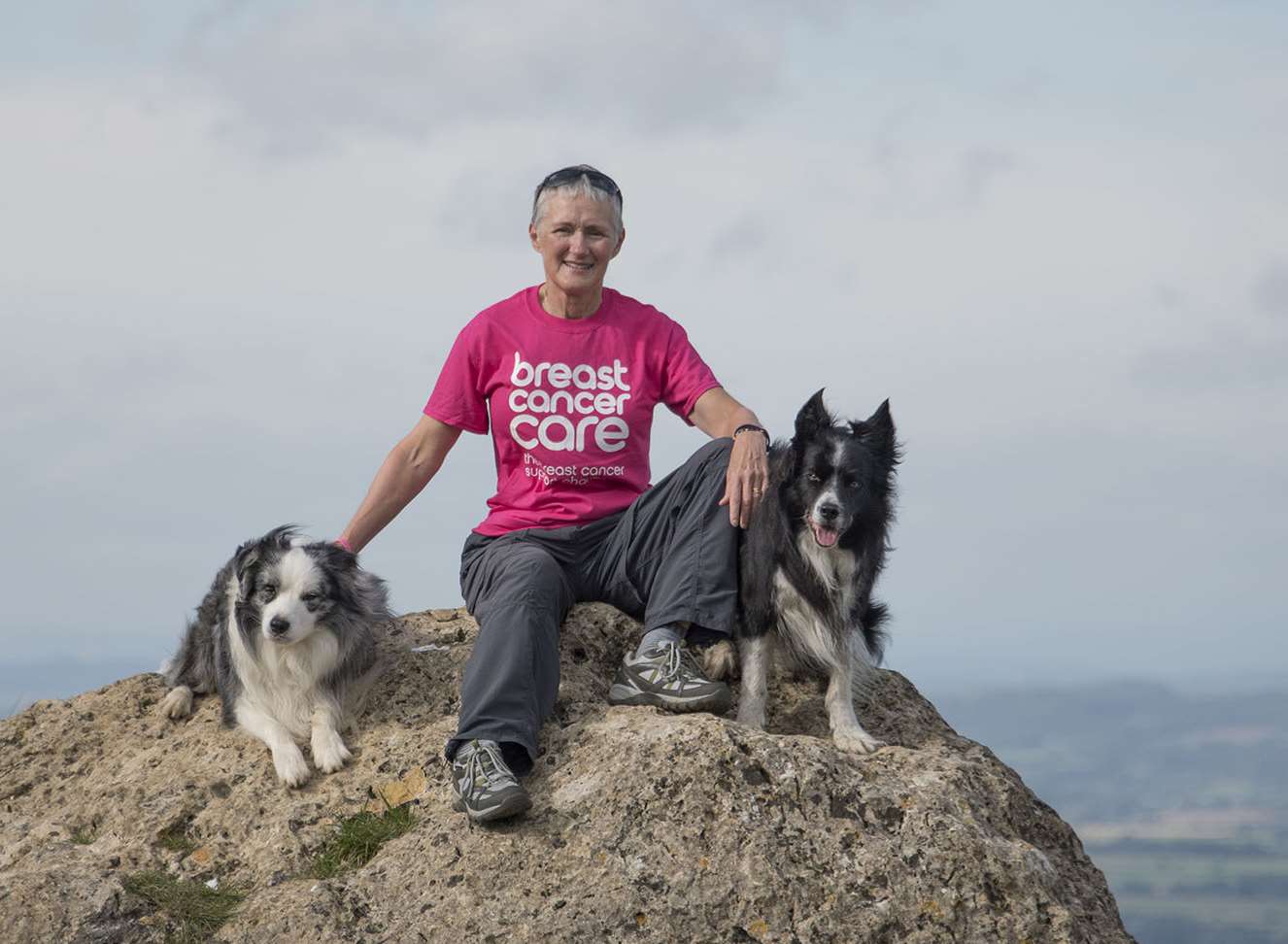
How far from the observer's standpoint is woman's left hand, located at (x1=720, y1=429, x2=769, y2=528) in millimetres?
6312

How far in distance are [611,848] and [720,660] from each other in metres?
1.42

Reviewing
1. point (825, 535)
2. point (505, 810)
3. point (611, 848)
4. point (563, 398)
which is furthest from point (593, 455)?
point (611, 848)

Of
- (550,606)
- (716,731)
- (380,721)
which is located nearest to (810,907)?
(716,731)

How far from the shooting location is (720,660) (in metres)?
6.63

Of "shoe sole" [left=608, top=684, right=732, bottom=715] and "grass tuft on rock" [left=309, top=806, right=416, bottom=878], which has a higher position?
"shoe sole" [left=608, top=684, right=732, bottom=715]

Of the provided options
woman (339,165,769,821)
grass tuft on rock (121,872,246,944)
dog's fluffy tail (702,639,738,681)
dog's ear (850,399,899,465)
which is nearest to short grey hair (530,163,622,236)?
woman (339,165,769,821)

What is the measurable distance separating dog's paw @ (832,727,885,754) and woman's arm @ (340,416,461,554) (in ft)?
7.51

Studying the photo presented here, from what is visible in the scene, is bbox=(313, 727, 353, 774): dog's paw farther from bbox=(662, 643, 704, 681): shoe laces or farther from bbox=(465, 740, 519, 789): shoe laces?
bbox=(662, 643, 704, 681): shoe laces

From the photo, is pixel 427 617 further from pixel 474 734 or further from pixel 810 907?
pixel 810 907

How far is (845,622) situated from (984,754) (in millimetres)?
954

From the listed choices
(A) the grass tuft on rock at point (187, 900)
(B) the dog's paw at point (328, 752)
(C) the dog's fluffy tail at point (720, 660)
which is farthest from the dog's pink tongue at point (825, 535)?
(A) the grass tuft on rock at point (187, 900)

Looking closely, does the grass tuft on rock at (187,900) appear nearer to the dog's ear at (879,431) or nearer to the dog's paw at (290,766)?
the dog's paw at (290,766)

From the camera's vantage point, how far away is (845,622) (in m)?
6.49

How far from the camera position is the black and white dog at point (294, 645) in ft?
20.7
